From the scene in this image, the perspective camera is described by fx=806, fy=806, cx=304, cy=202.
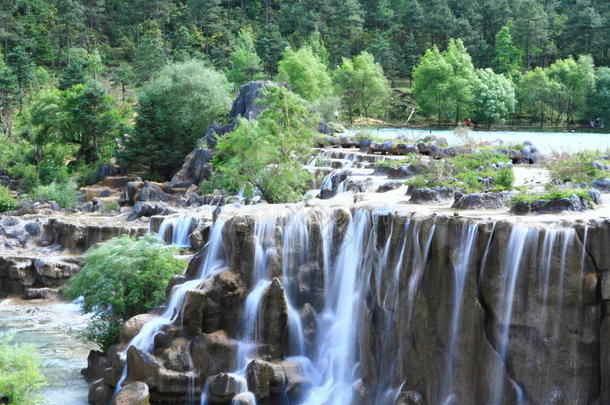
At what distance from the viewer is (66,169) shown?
5216 centimetres

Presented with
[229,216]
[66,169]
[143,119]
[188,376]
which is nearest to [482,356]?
[188,376]

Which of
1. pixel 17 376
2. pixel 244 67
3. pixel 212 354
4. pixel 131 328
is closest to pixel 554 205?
pixel 212 354

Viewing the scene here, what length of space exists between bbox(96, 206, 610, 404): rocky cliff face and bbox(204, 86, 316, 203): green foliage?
8.65m

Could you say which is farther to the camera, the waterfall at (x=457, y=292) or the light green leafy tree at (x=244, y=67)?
the light green leafy tree at (x=244, y=67)

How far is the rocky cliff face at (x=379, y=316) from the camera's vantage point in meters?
16.5

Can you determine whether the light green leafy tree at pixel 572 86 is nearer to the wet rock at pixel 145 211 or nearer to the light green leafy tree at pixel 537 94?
Answer: the light green leafy tree at pixel 537 94

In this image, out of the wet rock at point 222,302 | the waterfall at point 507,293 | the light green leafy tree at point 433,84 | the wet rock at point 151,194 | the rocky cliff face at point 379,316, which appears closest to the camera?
the rocky cliff face at point 379,316

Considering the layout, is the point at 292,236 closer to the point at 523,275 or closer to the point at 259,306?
the point at 259,306

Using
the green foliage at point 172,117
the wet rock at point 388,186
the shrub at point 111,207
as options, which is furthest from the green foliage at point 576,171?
the green foliage at point 172,117

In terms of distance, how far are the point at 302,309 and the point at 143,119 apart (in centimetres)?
3122

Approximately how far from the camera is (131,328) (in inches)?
862

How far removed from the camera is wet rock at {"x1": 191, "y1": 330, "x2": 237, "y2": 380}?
21.0 metres

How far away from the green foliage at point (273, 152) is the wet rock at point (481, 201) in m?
11.7

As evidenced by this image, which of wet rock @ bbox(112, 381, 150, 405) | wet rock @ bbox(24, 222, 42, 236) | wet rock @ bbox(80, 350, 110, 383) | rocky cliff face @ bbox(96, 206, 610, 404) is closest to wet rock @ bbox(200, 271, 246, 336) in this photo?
rocky cliff face @ bbox(96, 206, 610, 404)
